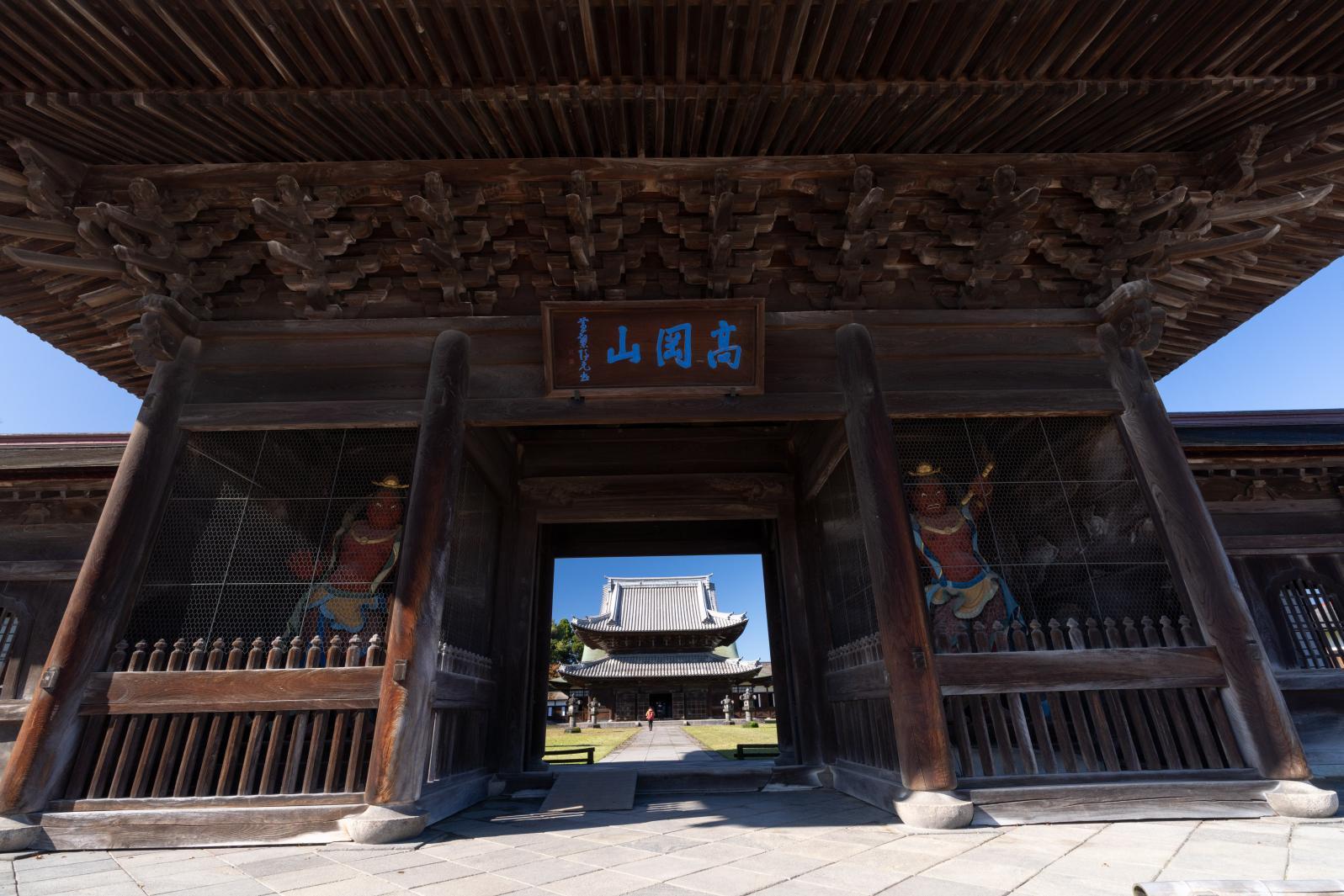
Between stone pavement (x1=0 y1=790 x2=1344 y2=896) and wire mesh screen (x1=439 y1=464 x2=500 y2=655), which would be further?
wire mesh screen (x1=439 y1=464 x2=500 y2=655)

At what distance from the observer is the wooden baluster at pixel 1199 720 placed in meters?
4.32

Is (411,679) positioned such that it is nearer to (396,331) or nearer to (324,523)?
(324,523)

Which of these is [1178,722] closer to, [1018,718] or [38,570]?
[1018,718]

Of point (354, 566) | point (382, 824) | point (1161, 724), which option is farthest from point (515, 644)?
point (1161, 724)

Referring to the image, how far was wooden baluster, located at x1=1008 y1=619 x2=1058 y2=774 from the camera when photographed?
14.0 ft

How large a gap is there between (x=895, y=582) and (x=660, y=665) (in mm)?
26811

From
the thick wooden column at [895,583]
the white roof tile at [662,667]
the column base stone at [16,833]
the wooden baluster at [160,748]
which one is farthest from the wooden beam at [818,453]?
the white roof tile at [662,667]

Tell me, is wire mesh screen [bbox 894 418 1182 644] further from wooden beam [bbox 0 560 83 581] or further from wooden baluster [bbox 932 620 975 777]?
wooden beam [bbox 0 560 83 581]

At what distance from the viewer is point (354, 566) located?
5738mm

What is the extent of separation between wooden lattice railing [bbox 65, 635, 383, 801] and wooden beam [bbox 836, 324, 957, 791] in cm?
362

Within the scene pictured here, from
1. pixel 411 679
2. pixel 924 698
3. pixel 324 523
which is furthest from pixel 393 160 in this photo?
pixel 924 698

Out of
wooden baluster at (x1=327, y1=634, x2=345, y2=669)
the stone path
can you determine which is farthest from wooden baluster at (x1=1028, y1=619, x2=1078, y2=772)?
the stone path

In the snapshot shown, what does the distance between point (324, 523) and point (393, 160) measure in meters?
3.04

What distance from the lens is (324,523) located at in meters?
5.29
